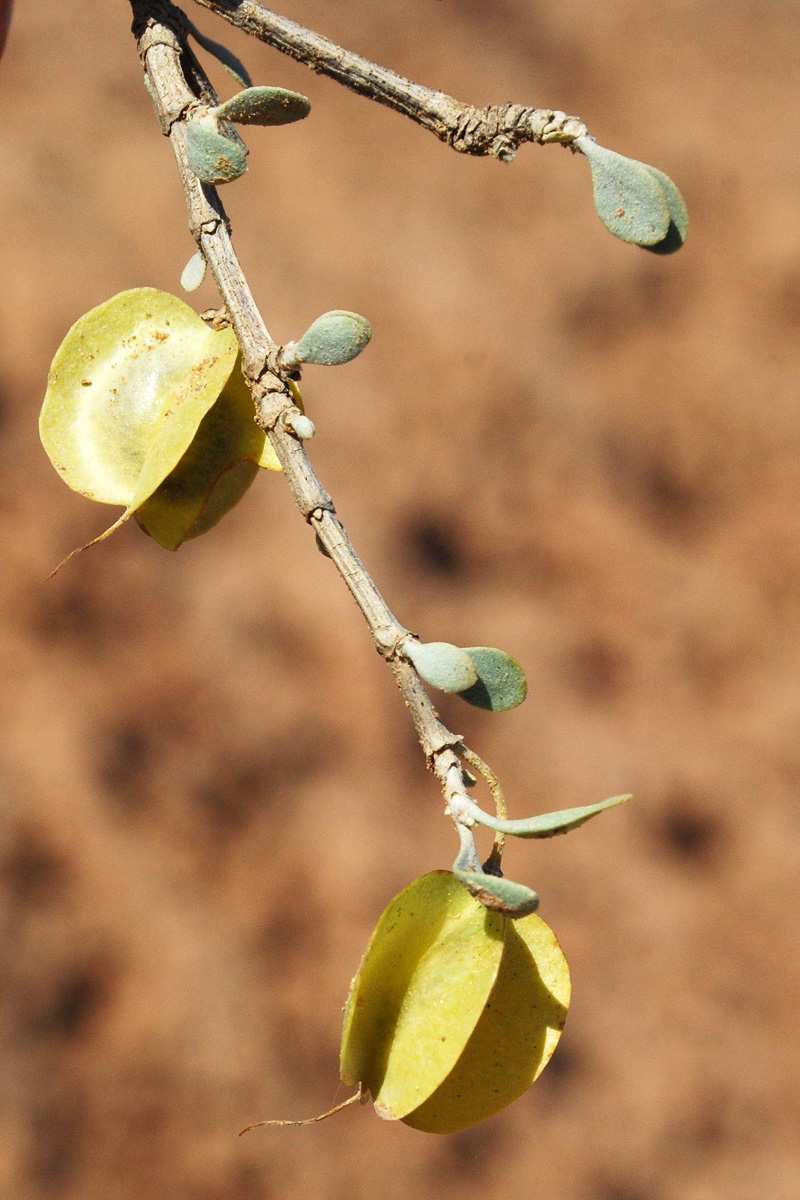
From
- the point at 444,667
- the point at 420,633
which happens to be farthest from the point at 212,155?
the point at 420,633

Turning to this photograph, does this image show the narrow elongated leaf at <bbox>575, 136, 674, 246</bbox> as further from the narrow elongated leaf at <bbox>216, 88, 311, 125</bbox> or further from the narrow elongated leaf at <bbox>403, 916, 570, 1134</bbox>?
the narrow elongated leaf at <bbox>403, 916, 570, 1134</bbox>

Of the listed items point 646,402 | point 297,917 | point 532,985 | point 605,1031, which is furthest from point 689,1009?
point 532,985

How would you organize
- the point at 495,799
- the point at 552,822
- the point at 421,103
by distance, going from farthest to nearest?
the point at 421,103 < the point at 495,799 < the point at 552,822

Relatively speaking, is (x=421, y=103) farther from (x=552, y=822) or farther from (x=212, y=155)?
(x=552, y=822)

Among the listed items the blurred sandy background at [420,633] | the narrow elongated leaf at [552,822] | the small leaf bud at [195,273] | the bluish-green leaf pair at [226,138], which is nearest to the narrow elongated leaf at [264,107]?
the bluish-green leaf pair at [226,138]

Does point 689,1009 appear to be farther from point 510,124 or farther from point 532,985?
point 510,124

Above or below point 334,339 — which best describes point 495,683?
below

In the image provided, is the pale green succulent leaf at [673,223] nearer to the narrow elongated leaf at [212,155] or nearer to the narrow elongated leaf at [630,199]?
the narrow elongated leaf at [630,199]
